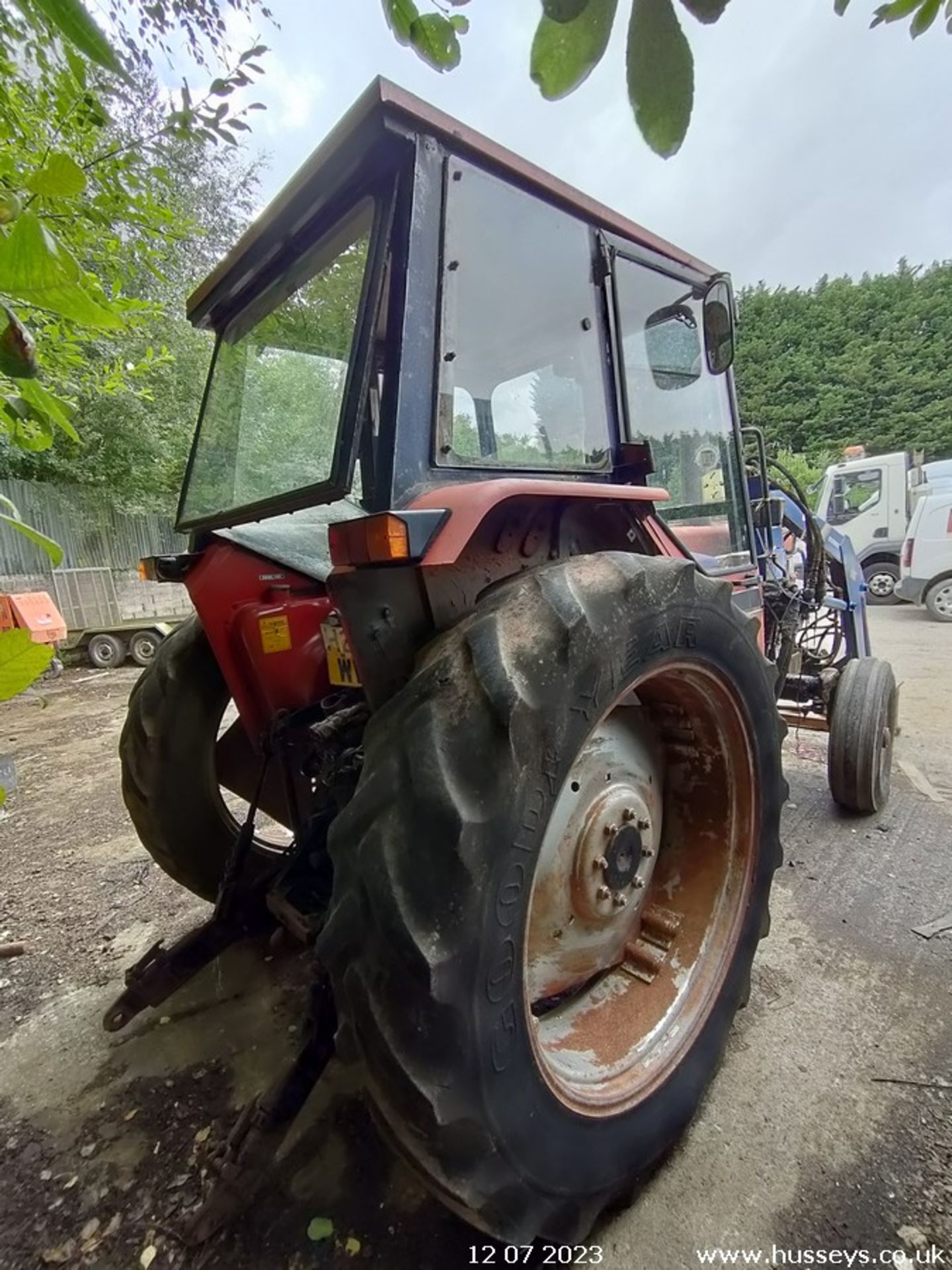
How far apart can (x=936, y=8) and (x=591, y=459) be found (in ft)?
3.69

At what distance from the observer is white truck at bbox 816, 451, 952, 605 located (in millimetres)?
11102

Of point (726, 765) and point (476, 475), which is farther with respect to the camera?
point (726, 765)

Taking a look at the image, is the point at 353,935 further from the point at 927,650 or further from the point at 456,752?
the point at 927,650

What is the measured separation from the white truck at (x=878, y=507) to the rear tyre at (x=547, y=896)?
11.3m

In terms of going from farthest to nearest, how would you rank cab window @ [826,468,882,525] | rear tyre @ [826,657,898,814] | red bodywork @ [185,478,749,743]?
cab window @ [826,468,882,525], rear tyre @ [826,657,898,814], red bodywork @ [185,478,749,743]

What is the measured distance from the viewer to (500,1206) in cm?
102

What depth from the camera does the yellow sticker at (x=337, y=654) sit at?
4.56ft

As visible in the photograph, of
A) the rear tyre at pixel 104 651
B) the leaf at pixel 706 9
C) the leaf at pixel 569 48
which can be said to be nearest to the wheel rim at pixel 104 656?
the rear tyre at pixel 104 651

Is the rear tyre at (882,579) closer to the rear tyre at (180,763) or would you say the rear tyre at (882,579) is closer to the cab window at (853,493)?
the cab window at (853,493)

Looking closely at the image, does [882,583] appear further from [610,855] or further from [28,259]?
[28,259]

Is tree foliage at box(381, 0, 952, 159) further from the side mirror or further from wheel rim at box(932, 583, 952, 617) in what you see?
wheel rim at box(932, 583, 952, 617)

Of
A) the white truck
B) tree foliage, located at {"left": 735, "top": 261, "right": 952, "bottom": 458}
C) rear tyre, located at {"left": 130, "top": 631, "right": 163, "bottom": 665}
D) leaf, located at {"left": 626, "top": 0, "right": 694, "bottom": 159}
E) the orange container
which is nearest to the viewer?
leaf, located at {"left": 626, "top": 0, "right": 694, "bottom": 159}

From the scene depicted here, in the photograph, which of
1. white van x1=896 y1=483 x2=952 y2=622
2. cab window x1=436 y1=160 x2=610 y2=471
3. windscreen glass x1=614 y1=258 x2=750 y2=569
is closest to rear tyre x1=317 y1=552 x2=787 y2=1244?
cab window x1=436 y1=160 x2=610 y2=471

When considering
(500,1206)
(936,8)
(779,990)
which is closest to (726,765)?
(779,990)
